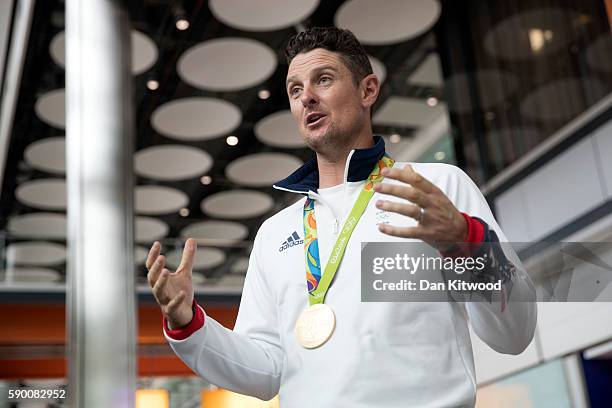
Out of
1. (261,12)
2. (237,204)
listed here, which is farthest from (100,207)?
(237,204)

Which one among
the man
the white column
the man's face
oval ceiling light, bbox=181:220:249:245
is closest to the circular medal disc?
the man

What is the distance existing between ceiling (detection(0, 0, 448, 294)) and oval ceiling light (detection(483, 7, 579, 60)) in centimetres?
65

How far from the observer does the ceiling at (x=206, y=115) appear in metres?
7.39

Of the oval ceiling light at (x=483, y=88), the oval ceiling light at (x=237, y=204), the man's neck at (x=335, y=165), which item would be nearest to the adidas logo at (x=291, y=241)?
the man's neck at (x=335, y=165)

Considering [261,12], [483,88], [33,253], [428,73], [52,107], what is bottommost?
[33,253]

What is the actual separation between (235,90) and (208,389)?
711 centimetres

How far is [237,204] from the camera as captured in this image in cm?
1216

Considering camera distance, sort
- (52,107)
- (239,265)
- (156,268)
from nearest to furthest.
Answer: (156,268) → (52,107) → (239,265)

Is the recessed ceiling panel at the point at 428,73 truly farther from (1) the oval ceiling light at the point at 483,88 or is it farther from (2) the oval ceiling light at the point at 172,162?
(2) the oval ceiling light at the point at 172,162

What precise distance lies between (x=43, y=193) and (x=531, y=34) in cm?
756

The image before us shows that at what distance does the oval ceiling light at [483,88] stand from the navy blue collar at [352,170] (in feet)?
18.3

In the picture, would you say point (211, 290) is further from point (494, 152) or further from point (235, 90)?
point (494, 152)

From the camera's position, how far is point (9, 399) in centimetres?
177

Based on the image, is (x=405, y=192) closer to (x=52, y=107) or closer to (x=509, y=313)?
(x=509, y=313)
